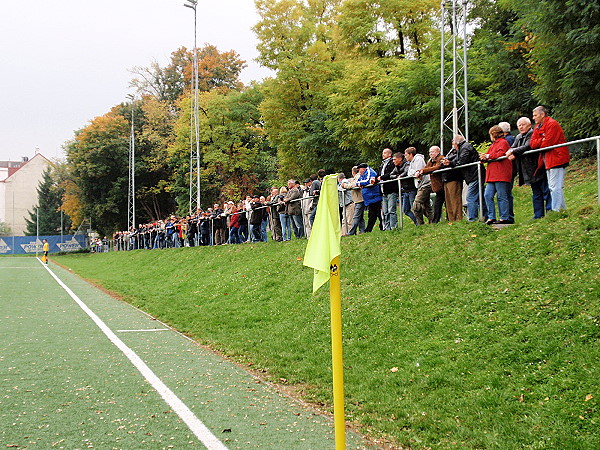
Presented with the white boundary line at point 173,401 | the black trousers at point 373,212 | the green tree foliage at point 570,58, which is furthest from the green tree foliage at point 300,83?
the white boundary line at point 173,401

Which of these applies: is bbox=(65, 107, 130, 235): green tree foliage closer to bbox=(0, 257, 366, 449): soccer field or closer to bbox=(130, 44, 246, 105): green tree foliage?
bbox=(130, 44, 246, 105): green tree foliage

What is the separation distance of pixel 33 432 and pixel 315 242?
11.0ft

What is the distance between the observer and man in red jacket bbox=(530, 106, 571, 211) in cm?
917

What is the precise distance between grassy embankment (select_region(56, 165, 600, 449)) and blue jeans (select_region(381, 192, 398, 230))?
708mm

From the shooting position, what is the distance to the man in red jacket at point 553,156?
9172mm

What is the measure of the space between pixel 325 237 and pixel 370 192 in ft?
33.7

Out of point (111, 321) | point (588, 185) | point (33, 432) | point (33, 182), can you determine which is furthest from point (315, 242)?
point (33, 182)

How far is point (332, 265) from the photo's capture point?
391cm

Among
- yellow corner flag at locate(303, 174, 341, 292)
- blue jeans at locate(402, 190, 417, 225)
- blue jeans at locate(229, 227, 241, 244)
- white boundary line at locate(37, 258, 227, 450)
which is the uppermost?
blue jeans at locate(402, 190, 417, 225)

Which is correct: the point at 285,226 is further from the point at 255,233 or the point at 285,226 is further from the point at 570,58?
the point at 570,58

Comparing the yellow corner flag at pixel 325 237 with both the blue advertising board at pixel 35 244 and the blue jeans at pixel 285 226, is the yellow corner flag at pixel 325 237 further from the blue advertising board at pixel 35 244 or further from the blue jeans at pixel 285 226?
the blue advertising board at pixel 35 244

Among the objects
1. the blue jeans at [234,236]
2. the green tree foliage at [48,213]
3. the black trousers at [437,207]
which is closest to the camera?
the black trousers at [437,207]

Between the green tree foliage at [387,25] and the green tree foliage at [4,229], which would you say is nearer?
the green tree foliage at [387,25]

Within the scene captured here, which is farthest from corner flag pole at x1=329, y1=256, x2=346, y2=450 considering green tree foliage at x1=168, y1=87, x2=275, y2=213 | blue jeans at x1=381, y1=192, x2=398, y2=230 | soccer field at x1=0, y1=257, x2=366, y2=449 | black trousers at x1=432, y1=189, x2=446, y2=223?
green tree foliage at x1=168, y1=87, x2=275, y2=213
